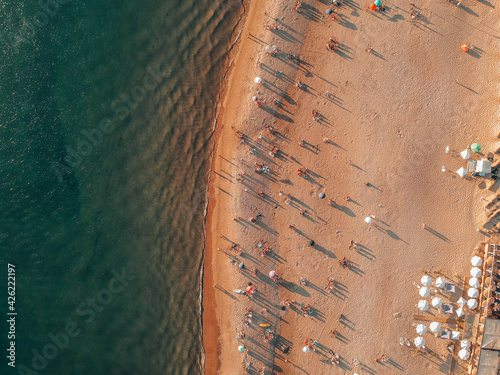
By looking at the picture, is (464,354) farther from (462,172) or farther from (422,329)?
(462,172)

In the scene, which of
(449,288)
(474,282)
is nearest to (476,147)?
(474,282)

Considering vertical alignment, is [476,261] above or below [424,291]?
above

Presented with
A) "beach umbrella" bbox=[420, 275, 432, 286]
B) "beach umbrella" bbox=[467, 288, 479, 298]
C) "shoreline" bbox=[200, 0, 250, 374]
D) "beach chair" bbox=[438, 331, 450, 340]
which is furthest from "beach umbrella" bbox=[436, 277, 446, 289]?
"shoreline" bbox=[200, 0, 250, 374]

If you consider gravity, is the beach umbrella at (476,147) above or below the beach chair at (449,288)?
above

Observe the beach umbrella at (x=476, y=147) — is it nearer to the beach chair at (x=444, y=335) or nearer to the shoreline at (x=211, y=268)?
the beach chair at (x=444, y=335)

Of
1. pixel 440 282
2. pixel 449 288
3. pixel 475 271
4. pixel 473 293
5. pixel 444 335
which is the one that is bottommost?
pixel 444 335

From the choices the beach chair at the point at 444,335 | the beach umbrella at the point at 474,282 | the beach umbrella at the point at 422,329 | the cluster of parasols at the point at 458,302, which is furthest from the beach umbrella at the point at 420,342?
the beach umbrella at the point at 474,282
